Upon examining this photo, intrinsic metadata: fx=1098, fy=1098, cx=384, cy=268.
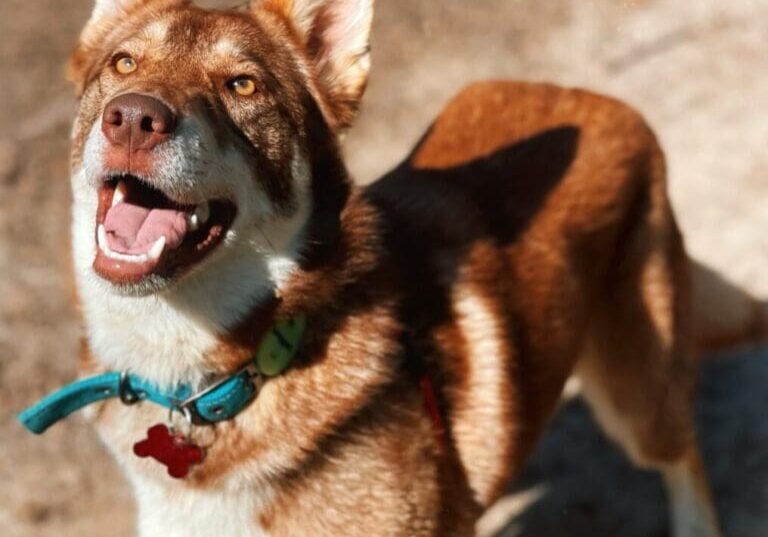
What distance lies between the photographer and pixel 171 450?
2.86m

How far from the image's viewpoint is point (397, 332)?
3.08 metres

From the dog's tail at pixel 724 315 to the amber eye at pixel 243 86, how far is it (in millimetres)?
2838

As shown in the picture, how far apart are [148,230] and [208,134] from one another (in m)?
0.28

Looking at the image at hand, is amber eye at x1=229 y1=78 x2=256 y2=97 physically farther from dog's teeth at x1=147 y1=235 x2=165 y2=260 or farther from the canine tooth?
dog's teeth at x1=147 y1=235 x2=165 y2=260

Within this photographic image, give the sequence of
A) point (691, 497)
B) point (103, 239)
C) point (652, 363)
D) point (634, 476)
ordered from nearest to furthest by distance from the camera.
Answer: point (103, 239)
point (652, 363)
point (691, 497)
point (634, 476)

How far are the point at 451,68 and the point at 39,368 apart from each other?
324cm

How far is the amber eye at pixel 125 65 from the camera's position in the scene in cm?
291

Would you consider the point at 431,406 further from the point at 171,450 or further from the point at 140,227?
the point at 140,227

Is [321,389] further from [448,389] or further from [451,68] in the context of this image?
[451,68]

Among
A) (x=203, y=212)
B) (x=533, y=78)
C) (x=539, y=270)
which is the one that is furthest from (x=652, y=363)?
(x=533, y=78)

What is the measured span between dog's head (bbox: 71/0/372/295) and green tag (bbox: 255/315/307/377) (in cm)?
13

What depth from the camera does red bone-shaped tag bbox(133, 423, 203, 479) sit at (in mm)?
2854

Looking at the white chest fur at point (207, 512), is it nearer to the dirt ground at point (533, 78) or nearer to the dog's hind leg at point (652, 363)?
the dirt ground at point (533, 78)

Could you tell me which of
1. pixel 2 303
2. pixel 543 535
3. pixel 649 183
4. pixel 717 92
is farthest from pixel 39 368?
pixel 717 92
